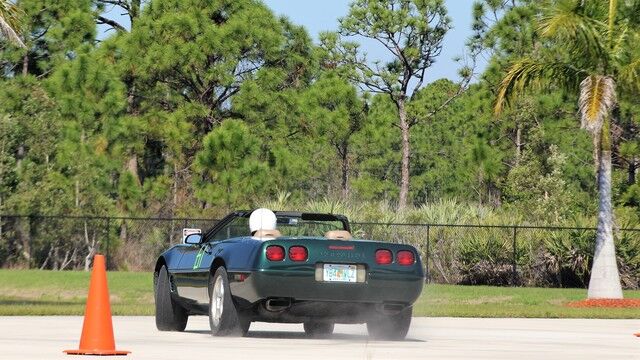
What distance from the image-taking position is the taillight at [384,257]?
14.7 meters

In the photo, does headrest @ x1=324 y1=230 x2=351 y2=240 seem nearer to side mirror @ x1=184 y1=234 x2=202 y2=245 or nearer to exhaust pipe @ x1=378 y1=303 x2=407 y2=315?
exhaust pipe @ x1=378 y1=303 x2=407 y2=315

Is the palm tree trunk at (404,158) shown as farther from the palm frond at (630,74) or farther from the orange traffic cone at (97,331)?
the orange traffic cone at (97,331)

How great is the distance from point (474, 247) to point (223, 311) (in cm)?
2503

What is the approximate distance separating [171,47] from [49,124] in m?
4.98

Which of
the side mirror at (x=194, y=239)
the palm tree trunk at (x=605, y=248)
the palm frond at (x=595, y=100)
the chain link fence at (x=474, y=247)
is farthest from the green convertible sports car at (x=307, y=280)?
the chain link fence at (x=474, y=247)

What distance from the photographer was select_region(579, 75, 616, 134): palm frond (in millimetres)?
28719

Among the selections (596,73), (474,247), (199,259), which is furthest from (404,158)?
(199,259)

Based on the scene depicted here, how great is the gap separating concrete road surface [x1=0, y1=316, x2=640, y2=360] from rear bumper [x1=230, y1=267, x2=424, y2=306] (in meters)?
0.44

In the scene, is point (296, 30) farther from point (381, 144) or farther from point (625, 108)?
point (625, 108)

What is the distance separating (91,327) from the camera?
12.2 metres

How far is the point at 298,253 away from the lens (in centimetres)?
1445

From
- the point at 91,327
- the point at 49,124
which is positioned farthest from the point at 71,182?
the point at 91,327

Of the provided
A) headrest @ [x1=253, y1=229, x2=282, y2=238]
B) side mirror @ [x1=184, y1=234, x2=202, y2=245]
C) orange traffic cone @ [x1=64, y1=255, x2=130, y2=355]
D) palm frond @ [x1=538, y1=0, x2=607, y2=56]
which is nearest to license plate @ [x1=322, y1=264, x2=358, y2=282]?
headrest @ [x1=253, y1=229, x2=282, y2=238]

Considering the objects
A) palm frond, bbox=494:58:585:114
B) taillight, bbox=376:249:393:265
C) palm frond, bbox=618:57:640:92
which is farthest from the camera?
palm frond, bbox=494:58:585:114
